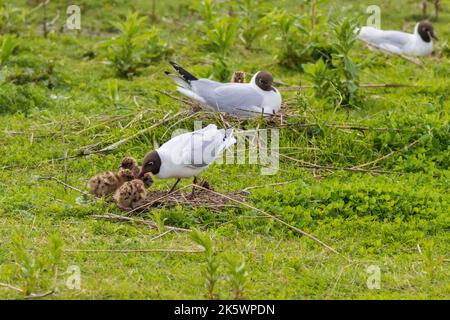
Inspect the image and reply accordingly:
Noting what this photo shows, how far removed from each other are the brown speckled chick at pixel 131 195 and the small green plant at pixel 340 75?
2.92 m

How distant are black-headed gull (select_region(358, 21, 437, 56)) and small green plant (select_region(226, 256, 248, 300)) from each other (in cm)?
706

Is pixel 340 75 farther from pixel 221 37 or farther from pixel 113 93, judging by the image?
pixel 113 93

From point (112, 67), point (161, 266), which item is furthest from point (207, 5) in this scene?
point (161, 266)

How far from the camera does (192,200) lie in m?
7.41

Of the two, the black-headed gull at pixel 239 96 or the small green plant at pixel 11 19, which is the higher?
the small green plant at pixel 11 19

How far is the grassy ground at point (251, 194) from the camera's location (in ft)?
20.1

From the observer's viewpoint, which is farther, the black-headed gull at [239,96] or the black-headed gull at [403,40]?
the black-headed gull at [403,40]

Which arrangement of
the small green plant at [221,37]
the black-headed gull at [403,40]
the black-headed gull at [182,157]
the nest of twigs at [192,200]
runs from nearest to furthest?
the nest of twigs at [192,200] → the black-headed gull at [182,157] → the small green plant at [221,37] → the black-headed gull at [403,40]

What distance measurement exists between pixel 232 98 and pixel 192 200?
195 centimetres

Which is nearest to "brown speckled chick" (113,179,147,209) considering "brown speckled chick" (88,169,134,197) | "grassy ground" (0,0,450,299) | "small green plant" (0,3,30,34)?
"grassy ground" (0,0,450,299)

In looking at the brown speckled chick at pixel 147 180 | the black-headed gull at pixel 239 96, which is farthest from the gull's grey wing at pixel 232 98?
the brown speckled chick at pixel 147 180

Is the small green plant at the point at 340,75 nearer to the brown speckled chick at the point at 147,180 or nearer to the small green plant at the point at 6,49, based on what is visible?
the brown speckled chick at the point at 147,180

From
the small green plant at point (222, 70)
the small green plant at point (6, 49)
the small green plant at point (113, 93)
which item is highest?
the small green plant at point (6, 49)

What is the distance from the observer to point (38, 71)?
10.8m
